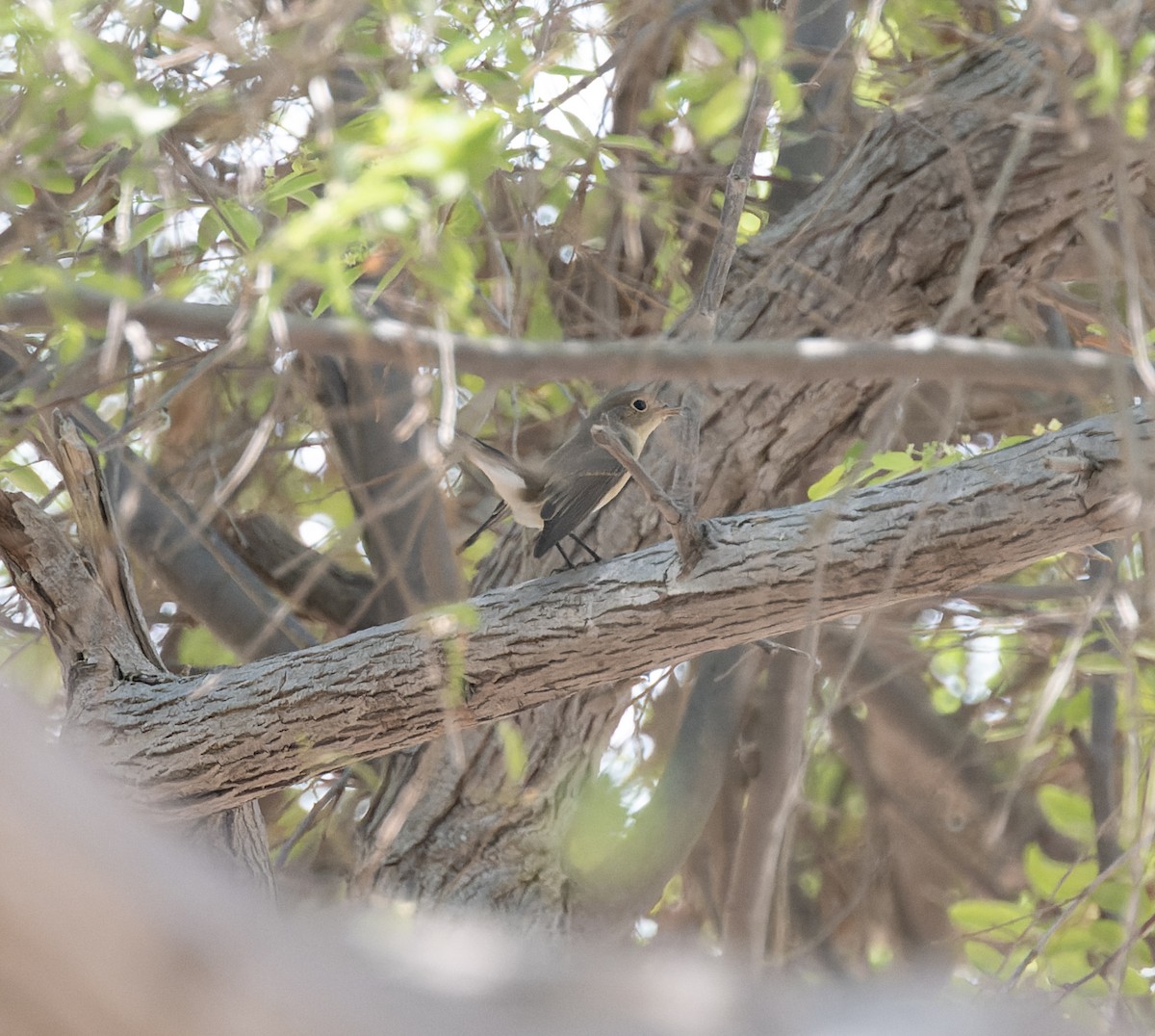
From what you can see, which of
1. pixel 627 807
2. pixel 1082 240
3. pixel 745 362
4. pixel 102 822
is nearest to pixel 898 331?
pixel 1082 240

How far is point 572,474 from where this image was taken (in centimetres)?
363

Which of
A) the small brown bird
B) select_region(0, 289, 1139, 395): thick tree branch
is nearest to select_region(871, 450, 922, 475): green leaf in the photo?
the small brown bird

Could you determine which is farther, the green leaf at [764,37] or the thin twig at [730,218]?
the thin twig at [730,218]

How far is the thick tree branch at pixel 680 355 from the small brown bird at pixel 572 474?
1887mm

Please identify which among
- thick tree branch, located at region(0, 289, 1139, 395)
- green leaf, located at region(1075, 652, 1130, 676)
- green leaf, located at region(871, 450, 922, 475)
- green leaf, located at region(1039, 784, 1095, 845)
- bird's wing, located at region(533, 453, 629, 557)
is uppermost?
bird's wing, located at region(533, 453, 629, 557)

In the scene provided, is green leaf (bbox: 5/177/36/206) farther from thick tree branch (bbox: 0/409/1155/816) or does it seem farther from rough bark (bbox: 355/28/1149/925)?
rough bark (bbox: 355/28/1149/925)

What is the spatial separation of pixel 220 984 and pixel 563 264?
14.4 ft

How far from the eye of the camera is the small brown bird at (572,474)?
3527 mm

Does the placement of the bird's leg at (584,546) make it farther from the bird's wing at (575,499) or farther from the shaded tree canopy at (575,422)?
the bird's wing at (575,499)

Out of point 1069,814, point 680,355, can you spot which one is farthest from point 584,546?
point 680,355

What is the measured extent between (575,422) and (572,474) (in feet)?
5.54

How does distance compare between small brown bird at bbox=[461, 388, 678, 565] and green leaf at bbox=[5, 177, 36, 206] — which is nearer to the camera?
green leaf at bbox=[5, 177, 36, 206]

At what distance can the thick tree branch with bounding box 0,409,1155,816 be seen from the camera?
8.35 ft

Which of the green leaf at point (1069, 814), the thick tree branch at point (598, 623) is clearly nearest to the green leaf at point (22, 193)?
the thick tree branch at point (598, 623)
